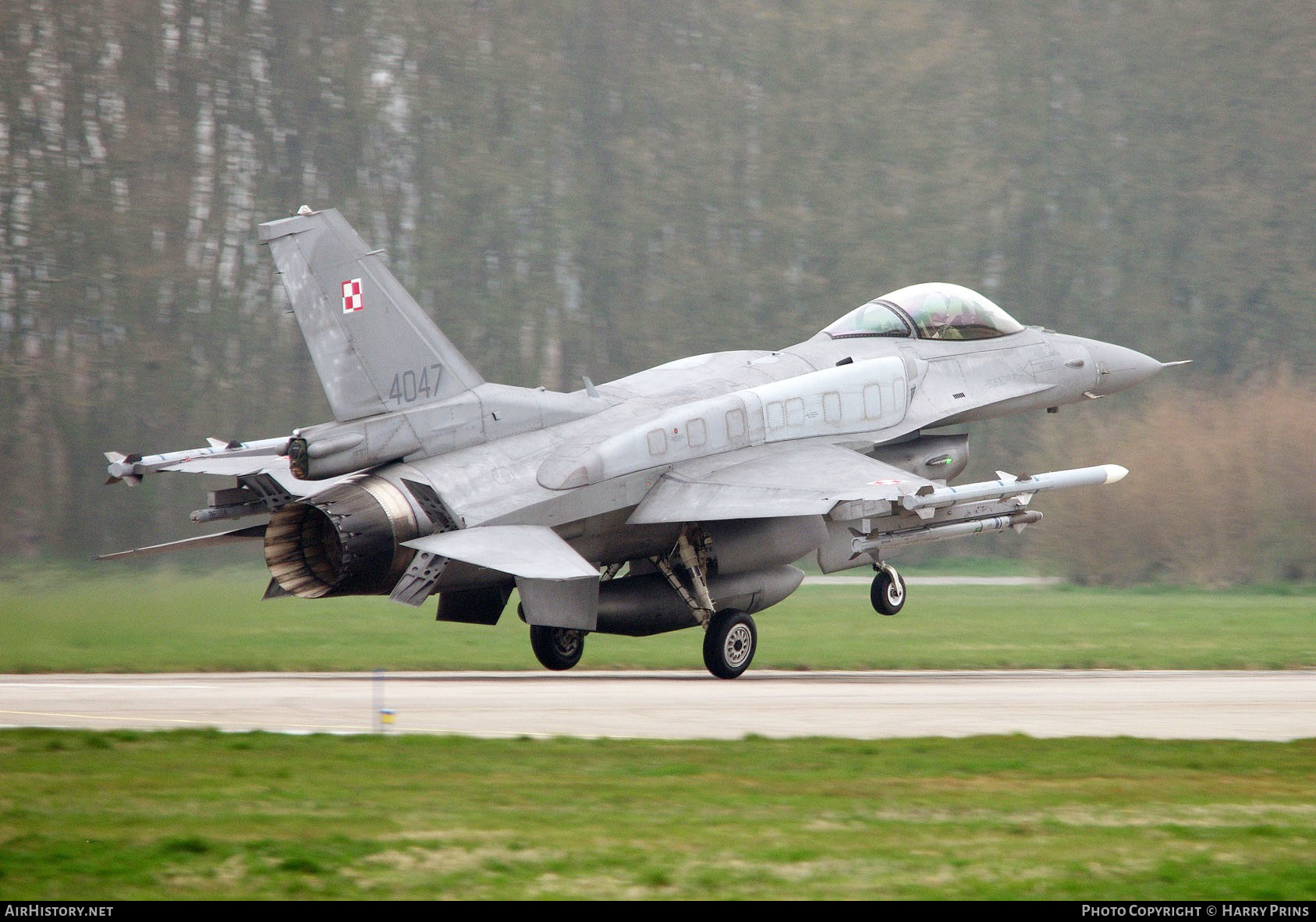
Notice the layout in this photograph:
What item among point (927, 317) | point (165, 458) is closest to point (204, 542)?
point (165, 458)

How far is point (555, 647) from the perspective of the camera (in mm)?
19938

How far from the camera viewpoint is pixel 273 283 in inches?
2200

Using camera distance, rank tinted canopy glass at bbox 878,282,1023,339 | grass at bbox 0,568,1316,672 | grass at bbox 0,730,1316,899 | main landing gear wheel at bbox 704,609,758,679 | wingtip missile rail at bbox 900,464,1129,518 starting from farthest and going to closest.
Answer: tinted canopy glass at bbox 878,282,1023,339
grass at bbox 0,568,1316,672
main landing gear wheel at bbox 704,609,758,679
wingtip missile rail at bbox 900,464,1129,518
grass at bbox 0,730,1316,899

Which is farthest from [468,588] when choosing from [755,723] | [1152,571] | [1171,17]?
[1171,17]

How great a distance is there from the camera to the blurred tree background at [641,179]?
2089 inches

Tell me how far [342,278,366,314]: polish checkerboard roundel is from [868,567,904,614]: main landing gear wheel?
7675 mm

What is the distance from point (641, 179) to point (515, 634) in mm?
42151

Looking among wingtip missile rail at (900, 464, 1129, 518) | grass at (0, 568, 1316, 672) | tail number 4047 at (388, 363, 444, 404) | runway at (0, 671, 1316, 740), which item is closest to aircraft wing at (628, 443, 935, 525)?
wingtip missile rail at (900, 464, 1129, 518)

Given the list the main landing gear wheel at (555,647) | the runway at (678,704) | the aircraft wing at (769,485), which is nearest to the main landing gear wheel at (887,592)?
the runway at (678,704)

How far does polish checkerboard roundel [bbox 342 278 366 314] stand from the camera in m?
17.5

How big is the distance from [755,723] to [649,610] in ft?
19.1

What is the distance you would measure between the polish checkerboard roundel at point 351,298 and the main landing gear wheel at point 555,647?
470 cm

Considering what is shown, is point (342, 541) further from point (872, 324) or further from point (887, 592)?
point (872, 324)

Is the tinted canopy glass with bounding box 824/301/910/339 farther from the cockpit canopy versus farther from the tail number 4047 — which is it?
the tail number 4047
